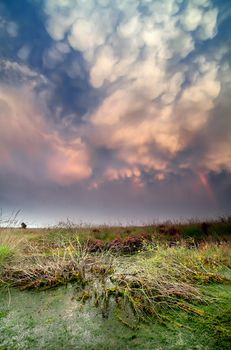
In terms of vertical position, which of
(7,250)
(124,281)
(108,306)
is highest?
(7,250)

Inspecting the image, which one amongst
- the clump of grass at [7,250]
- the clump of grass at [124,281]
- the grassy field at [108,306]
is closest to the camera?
the grassy field at [108,306]

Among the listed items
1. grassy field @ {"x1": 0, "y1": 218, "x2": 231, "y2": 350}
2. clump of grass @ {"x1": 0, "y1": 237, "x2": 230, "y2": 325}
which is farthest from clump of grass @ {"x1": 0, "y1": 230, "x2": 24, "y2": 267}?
clump of grass @ {"x1": 0, "y1": 237, "x2": 230, "y2": 325}

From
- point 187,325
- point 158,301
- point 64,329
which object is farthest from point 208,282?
point 64,329

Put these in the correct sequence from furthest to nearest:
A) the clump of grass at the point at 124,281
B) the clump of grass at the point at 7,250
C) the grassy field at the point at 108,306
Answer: the clump of grass at the point at 7,250
the clump of grass at the point at 124,281
the grassy field at the point at 108,306

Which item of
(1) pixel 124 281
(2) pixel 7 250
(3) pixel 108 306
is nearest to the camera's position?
(3) pixel 108 306

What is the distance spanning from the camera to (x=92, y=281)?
13.7 feet

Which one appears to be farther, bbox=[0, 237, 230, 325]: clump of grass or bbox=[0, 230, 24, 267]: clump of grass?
bbox=[0, 230, 24, 267]: clump of grass

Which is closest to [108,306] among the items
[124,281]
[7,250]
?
[124,281]

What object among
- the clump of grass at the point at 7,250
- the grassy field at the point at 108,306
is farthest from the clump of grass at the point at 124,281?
the clump of grass at the point at 7,250

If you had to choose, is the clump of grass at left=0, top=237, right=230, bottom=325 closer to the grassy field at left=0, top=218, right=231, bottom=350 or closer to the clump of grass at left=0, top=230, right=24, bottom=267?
the grassy field at left=0, top=218, right=231, bottom=350

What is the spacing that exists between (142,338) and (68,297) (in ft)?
4.44

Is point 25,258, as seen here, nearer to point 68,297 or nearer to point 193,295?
point 68,297

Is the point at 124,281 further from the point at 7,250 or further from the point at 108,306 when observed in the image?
the point at 7,250

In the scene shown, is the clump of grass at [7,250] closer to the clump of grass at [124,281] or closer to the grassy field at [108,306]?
the grassy field at [108,306]
